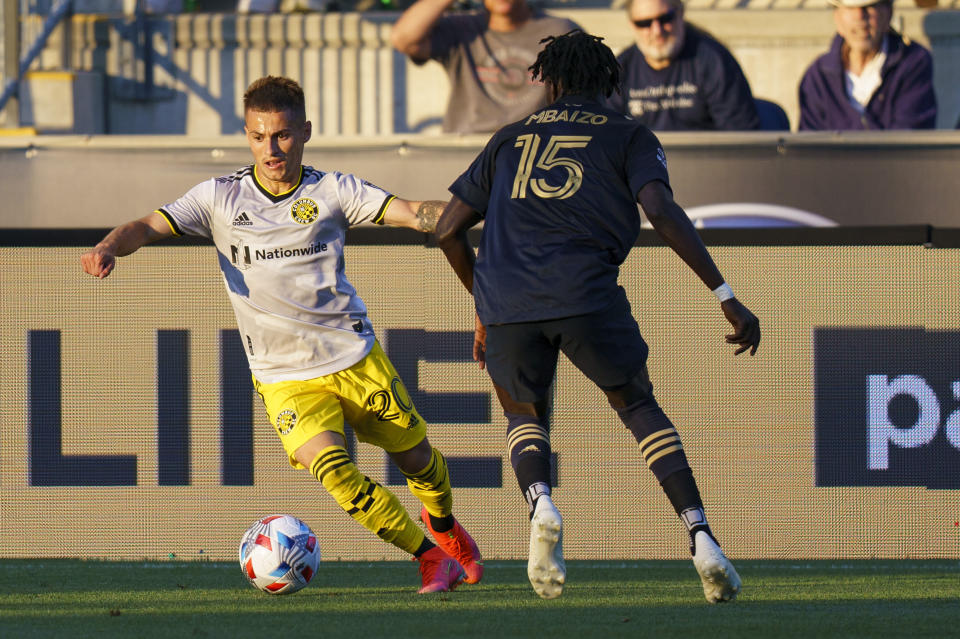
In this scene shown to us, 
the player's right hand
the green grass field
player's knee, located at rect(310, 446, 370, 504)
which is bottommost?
the green grass field

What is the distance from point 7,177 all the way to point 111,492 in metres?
2.57

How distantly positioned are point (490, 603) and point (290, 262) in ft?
5.06

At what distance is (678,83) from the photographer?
9.42 meters

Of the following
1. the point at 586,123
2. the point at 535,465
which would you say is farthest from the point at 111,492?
the point at 586,123

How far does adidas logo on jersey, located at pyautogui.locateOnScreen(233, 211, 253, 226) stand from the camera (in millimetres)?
5970

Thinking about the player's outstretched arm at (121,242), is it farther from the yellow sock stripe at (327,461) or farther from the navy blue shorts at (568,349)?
the navy blue shorts at (568,349)

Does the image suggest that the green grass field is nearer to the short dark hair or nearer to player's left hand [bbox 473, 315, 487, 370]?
player's left hand [bbox 473, 315, 487, 370]

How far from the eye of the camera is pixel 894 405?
7273 millimetres

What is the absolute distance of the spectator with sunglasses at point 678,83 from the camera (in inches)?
370

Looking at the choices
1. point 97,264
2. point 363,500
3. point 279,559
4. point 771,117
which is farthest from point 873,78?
point 97,264

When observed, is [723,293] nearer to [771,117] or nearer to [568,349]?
[568,349]

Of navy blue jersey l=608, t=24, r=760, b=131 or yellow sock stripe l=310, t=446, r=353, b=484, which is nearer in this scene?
yellow sock stripe l=310, t=446, r=353, b=484

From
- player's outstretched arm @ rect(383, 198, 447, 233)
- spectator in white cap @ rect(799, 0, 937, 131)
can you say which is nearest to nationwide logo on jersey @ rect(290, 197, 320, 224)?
player's outstretched arm @ rect(383, 198, 447, 233)

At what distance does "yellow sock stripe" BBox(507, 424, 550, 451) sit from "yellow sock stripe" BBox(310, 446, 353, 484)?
695mm
